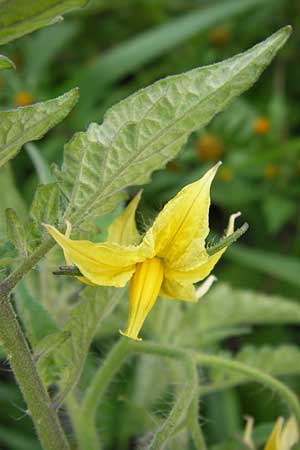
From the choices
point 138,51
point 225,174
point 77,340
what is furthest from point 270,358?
point 138,51

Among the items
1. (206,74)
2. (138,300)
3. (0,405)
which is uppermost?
(206,74)

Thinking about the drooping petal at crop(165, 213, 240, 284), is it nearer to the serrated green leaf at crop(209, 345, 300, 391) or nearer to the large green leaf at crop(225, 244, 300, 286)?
the serrated green leaf at crop(209, 345, 300, 391)

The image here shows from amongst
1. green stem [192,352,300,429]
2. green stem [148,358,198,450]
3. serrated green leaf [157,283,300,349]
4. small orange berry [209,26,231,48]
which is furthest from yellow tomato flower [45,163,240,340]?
small orange berry [209,26,231,48]

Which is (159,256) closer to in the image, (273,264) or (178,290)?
(178,290)

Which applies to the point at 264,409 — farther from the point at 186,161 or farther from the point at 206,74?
the point at 206,74

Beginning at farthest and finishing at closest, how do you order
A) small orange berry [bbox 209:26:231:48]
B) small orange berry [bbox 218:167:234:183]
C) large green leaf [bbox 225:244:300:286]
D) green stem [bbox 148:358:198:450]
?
1. small orange berry [bbox 209:26:231:48]
2. small orange berry [bbox 218:167:234:183]
3. large green leaf [bbox 225:244:300:286]
4. green stem [bbox 148:358:198:450]

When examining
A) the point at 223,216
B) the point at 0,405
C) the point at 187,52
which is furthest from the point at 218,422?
the point at 187,52

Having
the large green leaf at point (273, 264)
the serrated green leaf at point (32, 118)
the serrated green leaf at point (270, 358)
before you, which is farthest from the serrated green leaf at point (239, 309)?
the serrated green leaf at point (32, 118)
